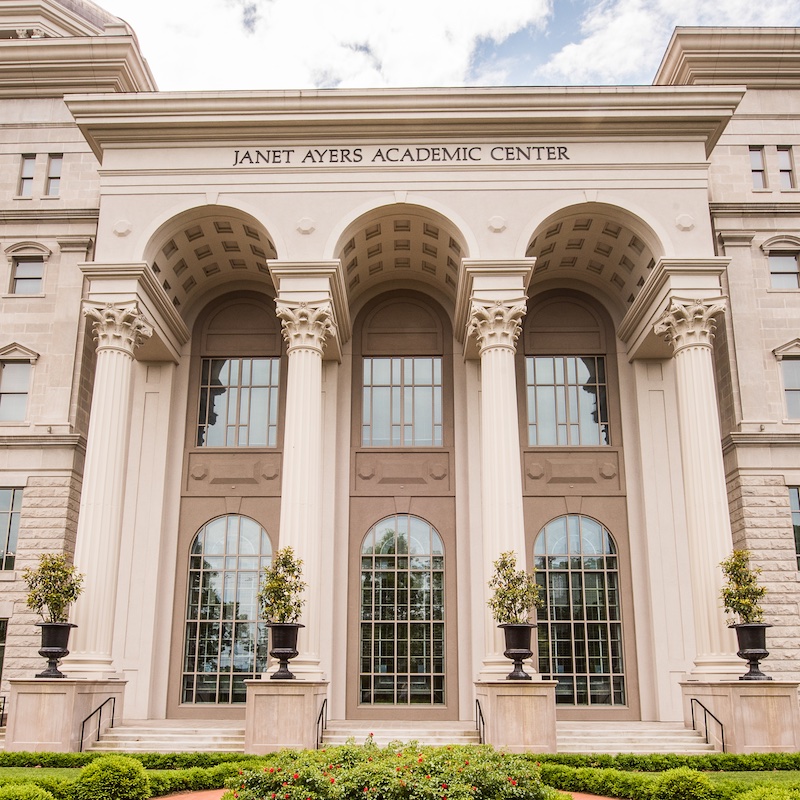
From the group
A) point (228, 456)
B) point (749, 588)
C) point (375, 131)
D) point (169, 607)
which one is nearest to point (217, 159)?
point (375, 131)

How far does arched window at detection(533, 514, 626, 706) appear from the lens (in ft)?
86.9

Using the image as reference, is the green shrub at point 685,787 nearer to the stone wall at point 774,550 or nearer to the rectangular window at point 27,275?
the stone wall at point 774,550

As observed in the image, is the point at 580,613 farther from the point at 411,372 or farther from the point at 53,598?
the point at 53,598

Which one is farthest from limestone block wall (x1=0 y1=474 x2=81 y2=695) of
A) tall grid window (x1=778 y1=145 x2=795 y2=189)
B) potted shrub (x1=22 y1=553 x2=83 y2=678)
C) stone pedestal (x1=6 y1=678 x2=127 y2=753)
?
tall grid window (x1=778 y1=145 x2=795 y2=189)

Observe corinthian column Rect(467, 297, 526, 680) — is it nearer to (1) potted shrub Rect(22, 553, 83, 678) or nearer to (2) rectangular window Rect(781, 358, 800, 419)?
(2) rectangular window Rect(781, 358, 800, 419)

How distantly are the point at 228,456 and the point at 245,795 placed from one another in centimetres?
1834

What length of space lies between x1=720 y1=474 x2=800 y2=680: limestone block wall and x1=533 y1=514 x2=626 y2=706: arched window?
4101 mm

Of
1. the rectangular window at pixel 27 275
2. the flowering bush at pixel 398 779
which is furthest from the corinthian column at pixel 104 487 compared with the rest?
the flowering bush at pixel 398 779

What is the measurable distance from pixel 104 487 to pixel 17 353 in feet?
23.6

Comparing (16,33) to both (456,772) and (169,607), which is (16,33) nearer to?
(169,607)

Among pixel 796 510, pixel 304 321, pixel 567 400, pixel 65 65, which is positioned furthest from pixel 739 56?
pixel 65 65

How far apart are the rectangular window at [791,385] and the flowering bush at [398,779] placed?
60.9ft

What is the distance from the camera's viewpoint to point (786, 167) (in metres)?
29.5

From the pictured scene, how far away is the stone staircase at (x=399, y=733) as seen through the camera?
68.7ft
